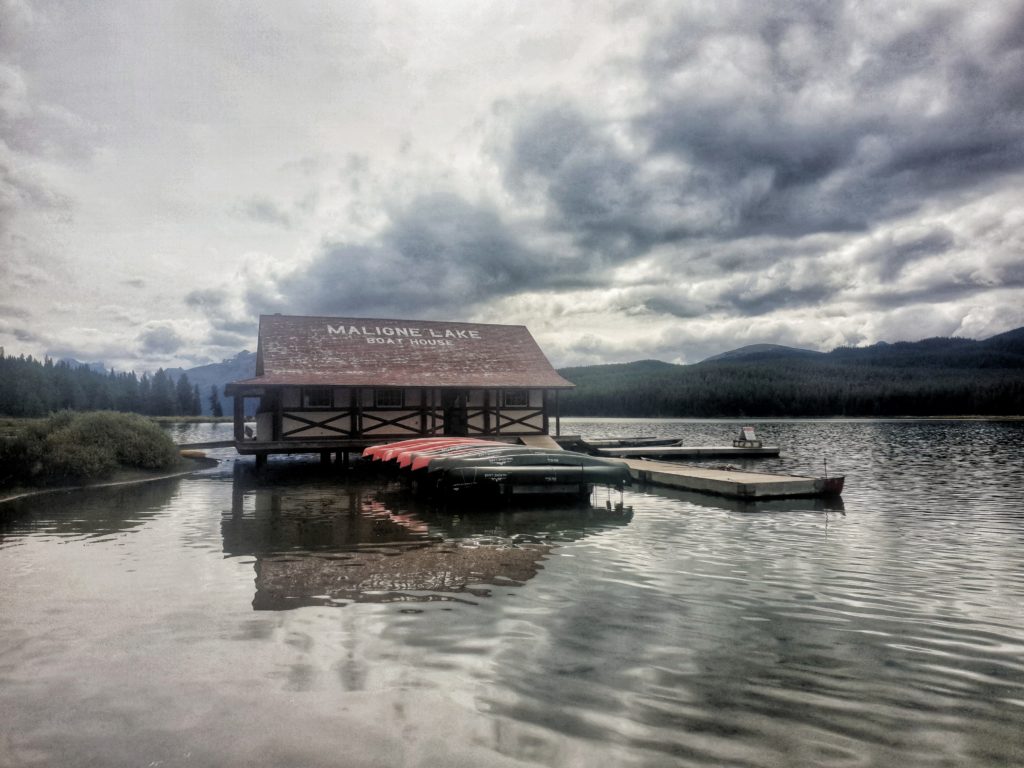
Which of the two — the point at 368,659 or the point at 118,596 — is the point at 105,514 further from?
the point at 368,659

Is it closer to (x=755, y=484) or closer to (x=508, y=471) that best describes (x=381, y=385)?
(x=508, y=471)

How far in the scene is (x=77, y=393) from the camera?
114 m

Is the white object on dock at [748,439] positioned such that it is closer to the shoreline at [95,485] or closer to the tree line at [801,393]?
the shoreline at [95,485]

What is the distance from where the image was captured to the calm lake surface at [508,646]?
4.65 metres

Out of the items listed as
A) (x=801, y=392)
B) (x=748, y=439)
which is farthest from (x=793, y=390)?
(x=748, y=439)

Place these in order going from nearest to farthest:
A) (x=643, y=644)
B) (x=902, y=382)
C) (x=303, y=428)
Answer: (x=643, y=644) → (x=303, y=428) → (x=902, y=382)

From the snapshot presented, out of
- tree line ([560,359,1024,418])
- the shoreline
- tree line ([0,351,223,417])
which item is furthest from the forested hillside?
the shoreline

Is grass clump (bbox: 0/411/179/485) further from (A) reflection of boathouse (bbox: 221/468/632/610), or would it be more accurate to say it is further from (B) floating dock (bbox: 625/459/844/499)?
(B) floating dock (bbox: 625/459/844/499)

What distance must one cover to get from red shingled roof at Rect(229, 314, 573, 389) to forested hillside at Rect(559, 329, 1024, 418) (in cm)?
10265

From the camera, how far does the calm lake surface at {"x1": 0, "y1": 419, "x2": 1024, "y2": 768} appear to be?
465 centimetres

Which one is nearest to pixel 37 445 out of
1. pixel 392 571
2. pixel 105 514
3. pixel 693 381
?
pixel 105 514

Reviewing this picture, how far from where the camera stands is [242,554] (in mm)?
10969

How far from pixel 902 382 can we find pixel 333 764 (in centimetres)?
17337

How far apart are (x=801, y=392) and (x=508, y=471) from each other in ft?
432
